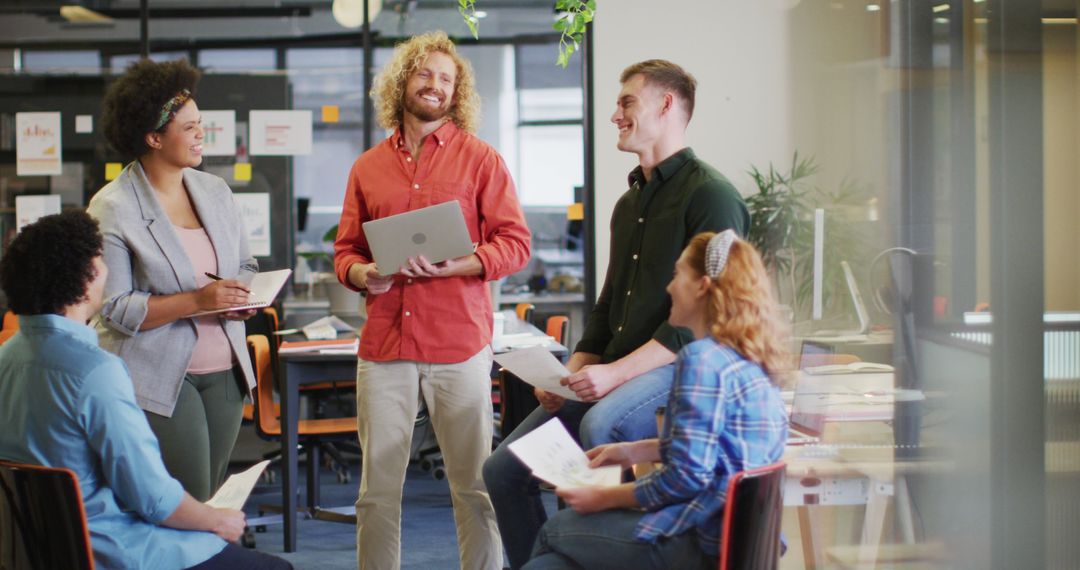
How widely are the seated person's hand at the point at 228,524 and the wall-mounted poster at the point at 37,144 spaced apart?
5298 millimetres

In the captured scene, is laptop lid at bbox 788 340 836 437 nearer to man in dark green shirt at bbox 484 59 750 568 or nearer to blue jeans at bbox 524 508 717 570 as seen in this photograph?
man in dark green shirt at bbox 484 59 750 568

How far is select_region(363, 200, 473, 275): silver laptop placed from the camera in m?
2.72

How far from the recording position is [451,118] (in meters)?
3.11

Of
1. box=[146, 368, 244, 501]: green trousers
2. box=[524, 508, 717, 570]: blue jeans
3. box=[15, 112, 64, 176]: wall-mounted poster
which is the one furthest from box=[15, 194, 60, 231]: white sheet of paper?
box=[524, 508, 717, 570]: blue jeans

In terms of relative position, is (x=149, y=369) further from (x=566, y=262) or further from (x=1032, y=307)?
(x=566, y=262)

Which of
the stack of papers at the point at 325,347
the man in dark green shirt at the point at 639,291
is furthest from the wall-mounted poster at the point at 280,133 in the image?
the man in dark green shirt at the point at 639,291

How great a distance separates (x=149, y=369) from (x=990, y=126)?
217 cm

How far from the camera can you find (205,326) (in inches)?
110

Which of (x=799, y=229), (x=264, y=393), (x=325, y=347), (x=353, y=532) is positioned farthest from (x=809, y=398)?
(x=799, y=229)

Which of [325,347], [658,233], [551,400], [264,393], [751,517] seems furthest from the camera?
[264,393]

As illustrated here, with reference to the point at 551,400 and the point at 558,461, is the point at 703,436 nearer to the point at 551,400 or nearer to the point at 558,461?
the point at 558,461

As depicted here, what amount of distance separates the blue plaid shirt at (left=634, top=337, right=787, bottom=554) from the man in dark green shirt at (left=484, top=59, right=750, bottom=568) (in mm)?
521

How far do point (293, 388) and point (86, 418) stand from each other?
249cm

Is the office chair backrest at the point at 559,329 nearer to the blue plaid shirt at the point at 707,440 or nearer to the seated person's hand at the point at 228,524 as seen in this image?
the seated person's hand at the point at 228,524
